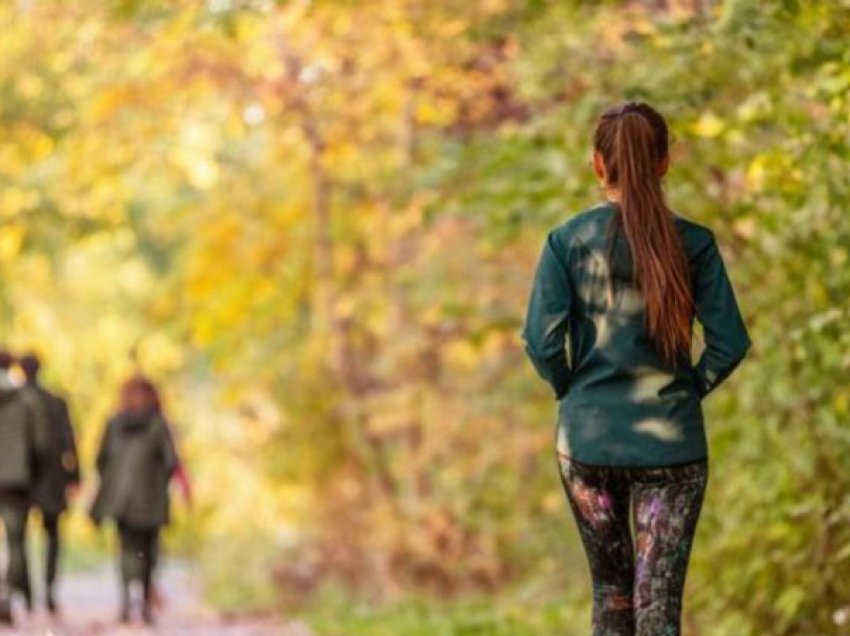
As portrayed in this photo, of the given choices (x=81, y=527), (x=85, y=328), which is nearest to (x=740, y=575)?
(x=85, y=328)

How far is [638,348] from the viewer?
282 inches

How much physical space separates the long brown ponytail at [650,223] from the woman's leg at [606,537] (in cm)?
42

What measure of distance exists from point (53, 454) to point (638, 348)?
435 inches

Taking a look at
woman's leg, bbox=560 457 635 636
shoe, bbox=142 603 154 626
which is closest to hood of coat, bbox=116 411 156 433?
shoe, bbox=142 603 154 626

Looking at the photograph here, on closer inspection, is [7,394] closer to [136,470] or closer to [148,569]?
[136,470]

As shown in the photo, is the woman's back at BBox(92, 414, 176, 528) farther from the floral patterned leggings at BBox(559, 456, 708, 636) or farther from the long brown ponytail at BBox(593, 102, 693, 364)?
the long brown ponytail at BBox(593, 102, 693, 364)

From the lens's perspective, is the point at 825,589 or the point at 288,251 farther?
the point at 288,251

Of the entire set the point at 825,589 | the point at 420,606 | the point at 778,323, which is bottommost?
the point at 420,606

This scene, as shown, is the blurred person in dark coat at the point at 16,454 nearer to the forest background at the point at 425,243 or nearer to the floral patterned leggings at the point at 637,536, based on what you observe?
the forest background at the point at 425,243

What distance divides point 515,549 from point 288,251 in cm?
410

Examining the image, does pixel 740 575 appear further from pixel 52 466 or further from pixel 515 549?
pixel 515 549

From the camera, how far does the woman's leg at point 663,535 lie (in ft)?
23.5

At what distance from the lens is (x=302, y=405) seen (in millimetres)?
24844

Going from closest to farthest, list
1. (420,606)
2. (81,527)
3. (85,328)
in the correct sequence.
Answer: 1. (420,606)
2. (85,328)
3. (81,527)
